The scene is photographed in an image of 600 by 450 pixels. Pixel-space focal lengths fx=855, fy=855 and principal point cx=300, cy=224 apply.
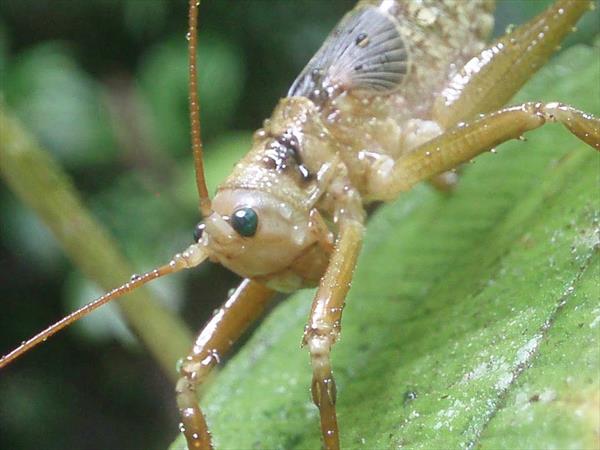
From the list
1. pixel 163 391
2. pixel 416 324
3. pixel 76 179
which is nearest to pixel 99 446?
pixel 163 391

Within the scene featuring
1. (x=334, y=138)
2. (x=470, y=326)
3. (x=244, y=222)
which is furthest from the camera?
(x=334, y=138)

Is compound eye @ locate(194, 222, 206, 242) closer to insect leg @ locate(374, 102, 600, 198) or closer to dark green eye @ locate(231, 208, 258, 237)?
dark green eye @ locate(231, 208, 258, 237)

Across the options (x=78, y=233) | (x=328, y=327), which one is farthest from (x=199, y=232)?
(x=78, y=233)

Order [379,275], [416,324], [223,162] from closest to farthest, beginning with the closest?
[416,324]
[379,275]
[223,162]

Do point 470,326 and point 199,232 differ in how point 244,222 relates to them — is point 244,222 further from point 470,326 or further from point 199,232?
point 470,326

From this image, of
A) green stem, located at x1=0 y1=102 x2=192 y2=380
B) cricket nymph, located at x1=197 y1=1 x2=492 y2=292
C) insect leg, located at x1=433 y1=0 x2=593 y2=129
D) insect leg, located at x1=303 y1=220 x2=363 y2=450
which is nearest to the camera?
insect leg, located at x1=303 y1=220 x2=363 y2=450

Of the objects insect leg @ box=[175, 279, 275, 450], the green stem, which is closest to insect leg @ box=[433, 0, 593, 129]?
insect leg @ box=[175, 279, 275, 450]

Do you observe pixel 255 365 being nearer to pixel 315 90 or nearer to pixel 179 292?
pixel 315 90
